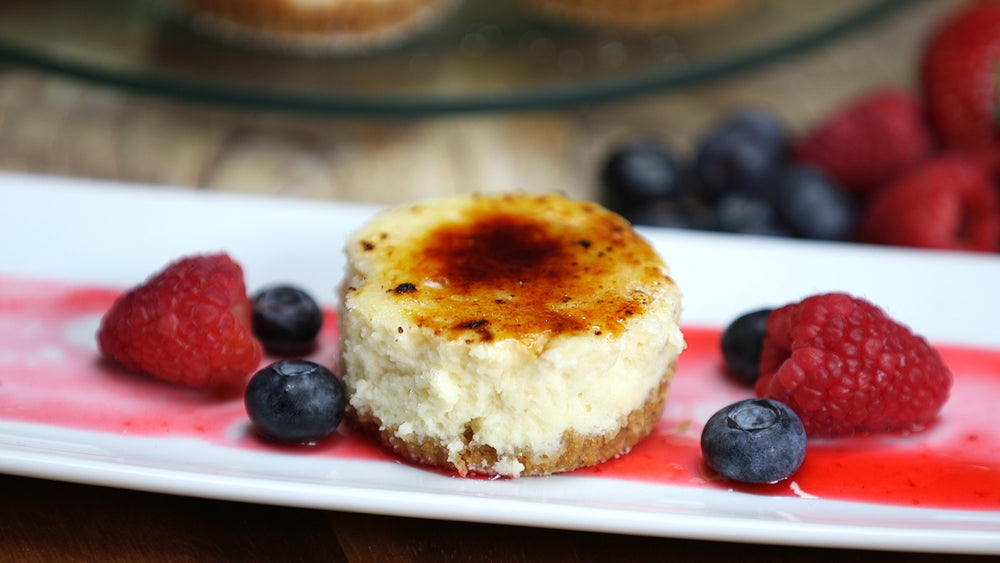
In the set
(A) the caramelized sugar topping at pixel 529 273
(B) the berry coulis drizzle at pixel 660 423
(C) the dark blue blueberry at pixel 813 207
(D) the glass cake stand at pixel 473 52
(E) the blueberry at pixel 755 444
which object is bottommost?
(B) the berry coulis drizzle at pixel 660 423

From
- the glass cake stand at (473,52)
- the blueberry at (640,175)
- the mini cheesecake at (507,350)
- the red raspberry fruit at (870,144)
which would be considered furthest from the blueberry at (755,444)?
the red raspberry fruit at (870,144)

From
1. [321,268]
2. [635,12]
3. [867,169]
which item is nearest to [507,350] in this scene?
[321,268]

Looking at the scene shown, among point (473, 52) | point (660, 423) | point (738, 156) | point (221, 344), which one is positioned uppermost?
point (473, 52)

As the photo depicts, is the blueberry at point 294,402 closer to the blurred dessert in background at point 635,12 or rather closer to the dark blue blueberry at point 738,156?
the dark blue blueberry at point 738,156

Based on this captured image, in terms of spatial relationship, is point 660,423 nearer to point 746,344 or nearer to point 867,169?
point 746,344

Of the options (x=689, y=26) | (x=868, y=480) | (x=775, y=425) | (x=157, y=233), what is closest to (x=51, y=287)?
(x=157, y=233)

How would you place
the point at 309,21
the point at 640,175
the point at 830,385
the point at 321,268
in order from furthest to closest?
the point at 309,21, the point at 640,175, the point at 321,268, the point at 830,385

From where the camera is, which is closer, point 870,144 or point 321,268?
point 321,268
